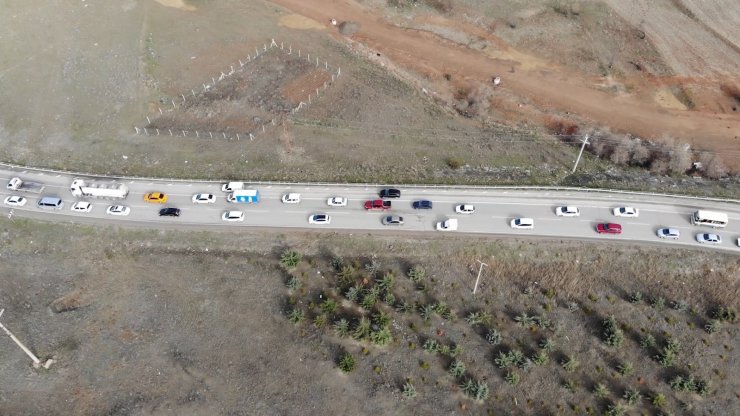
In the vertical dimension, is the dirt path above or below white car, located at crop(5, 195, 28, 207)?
above

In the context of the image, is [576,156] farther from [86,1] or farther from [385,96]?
[86,1]

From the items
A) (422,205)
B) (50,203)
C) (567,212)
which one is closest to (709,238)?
(567,212)

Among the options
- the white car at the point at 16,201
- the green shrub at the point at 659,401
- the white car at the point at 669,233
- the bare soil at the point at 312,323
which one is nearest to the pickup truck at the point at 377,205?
the bare soil at the point at 312,323

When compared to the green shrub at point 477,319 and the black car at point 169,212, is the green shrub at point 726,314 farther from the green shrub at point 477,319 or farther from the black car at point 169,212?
the black car at point 169,212

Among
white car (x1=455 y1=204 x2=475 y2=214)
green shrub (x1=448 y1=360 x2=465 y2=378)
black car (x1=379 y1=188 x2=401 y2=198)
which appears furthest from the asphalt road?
green shrub (x1=448 y1=360 x2=465 y2=378)

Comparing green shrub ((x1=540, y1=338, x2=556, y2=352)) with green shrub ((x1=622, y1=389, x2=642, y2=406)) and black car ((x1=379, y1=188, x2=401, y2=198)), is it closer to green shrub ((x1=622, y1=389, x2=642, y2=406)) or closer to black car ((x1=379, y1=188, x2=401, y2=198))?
green shrub ((x1=622, y1=389, x2=642, y2=406))

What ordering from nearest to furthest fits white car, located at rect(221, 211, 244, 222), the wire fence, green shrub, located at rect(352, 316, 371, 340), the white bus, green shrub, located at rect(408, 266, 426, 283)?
1. green shrub, located at rect(352, 316, 371, 340)
2. green shrub, located at rect(408, 266, 426, 283)
3. the white bus
4. white car, located at rect(221, 211, 244, 222)
5. the wire fence
